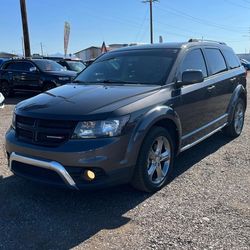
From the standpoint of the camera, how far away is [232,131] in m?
7.17

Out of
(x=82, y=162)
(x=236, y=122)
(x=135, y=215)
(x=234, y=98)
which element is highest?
(x=234, y=98)

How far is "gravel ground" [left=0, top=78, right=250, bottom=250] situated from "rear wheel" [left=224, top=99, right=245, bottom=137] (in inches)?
66.5

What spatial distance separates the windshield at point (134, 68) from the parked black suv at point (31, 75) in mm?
8955

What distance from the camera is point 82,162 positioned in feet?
13.0

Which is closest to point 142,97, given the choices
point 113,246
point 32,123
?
point 32,123

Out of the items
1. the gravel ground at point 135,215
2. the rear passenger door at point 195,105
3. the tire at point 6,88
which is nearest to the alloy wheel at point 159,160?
the gravel ground at point 135,215

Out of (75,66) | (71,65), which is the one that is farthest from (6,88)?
(75,66)

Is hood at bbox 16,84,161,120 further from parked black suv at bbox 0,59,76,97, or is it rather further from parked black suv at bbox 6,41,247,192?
parked black suv at bbox 0,59,76,97

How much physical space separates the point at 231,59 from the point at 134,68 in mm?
2741

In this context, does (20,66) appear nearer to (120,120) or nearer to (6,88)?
(6,88)

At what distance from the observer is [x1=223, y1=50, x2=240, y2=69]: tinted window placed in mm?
7087

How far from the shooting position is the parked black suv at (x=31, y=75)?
1480cm

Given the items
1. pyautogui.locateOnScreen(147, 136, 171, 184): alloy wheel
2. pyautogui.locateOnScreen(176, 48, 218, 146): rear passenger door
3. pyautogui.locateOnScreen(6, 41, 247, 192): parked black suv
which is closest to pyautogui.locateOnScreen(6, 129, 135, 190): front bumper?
pyautogui.locateOnScreen(6, 41, 247, 192): parked black suv

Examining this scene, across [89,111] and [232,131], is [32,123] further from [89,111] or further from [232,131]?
[232,131]
